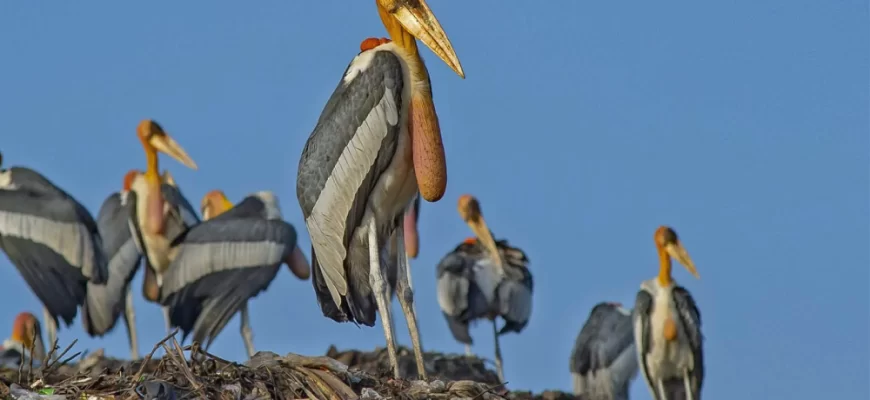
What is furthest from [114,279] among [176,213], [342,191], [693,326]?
[342,191]

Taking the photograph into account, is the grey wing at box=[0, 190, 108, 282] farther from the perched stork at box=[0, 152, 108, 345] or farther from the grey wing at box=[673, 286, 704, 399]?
the grey wing at box=[673, 286, 704, 399]

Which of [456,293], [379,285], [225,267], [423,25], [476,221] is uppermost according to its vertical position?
[476,221]

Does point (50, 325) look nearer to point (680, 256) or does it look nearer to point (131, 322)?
point (131, 322)

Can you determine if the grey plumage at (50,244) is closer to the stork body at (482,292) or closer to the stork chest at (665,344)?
the stork body at (482,292)

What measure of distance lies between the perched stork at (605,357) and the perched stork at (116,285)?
3995 millimetres

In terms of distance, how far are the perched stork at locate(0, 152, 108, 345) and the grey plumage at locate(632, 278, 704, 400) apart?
14.3 feet

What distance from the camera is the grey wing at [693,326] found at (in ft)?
41.2

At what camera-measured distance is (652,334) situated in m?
12.6

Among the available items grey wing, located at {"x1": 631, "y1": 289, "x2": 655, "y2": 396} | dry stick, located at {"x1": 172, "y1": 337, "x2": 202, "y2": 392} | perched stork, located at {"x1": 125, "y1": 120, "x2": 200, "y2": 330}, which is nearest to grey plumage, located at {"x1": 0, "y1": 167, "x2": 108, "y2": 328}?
perched stork, located at {"x1": 125, "y1": 120, "x2": 200, "y2": 330}

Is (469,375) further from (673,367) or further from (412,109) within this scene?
(412,109)

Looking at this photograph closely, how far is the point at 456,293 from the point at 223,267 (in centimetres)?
334

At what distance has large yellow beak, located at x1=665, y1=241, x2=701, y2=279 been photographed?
45.6ft

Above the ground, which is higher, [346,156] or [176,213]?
[176,213]

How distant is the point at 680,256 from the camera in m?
14.0
